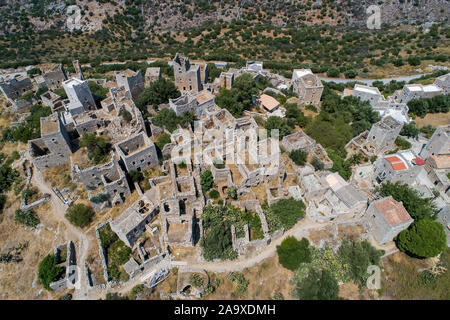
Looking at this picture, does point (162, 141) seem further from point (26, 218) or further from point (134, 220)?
point (26, 218)

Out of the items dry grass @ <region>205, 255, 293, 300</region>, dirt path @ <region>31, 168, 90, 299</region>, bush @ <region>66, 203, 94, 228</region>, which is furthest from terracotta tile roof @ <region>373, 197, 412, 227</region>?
bush @ <region>66, 203, 94, 228</region>

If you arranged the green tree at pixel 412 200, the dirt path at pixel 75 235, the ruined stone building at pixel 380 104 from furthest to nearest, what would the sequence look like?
the ruined stone building at pixel 380 104
the green tree at pixel 412 200
the dirt path at pixel 75 235

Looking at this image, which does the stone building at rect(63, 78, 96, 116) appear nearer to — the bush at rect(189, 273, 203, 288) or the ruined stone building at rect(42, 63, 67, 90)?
the ruined stone building at rect(42, 63, 67, 90)

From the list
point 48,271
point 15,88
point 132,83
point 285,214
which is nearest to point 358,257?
point 285,214

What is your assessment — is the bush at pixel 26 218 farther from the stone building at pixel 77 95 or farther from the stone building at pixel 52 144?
the stone building at pixel 77 95

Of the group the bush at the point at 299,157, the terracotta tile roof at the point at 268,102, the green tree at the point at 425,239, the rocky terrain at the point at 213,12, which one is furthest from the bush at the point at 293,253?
the rocky terrain at the point at 213,12
